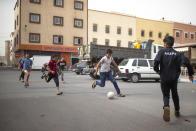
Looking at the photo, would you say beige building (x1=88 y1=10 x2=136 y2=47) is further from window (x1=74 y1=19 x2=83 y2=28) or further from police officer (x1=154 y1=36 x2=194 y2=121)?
police officer (x1=154 y1=36 x2=194 y2=121)

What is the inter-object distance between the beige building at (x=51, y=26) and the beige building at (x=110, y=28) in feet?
5.47

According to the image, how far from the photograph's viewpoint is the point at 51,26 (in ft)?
117

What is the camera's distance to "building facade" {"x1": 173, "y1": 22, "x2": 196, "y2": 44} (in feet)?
155

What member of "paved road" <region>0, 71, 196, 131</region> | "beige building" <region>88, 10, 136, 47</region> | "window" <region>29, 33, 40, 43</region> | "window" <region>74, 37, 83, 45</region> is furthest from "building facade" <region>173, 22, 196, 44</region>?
"paved road" <region>0, 71, 196, 131</region>

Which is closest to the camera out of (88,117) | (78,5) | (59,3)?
(88,117)

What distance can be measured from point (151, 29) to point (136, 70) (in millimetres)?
32909

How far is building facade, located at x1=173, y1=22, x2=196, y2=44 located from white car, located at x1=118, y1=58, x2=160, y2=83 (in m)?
36.3

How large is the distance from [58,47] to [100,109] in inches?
1235

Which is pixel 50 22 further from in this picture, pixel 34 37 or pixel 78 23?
pixel 78 23

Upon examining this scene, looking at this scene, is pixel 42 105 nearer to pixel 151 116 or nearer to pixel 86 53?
pixel 151 116

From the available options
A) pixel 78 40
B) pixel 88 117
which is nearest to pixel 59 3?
pixel 78 40

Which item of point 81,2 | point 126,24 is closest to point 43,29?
point 81,2

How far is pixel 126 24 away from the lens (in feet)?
137

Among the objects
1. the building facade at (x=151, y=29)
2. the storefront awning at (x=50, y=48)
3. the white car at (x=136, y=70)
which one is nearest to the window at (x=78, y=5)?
the storefront awning at (x=50, y=48)
